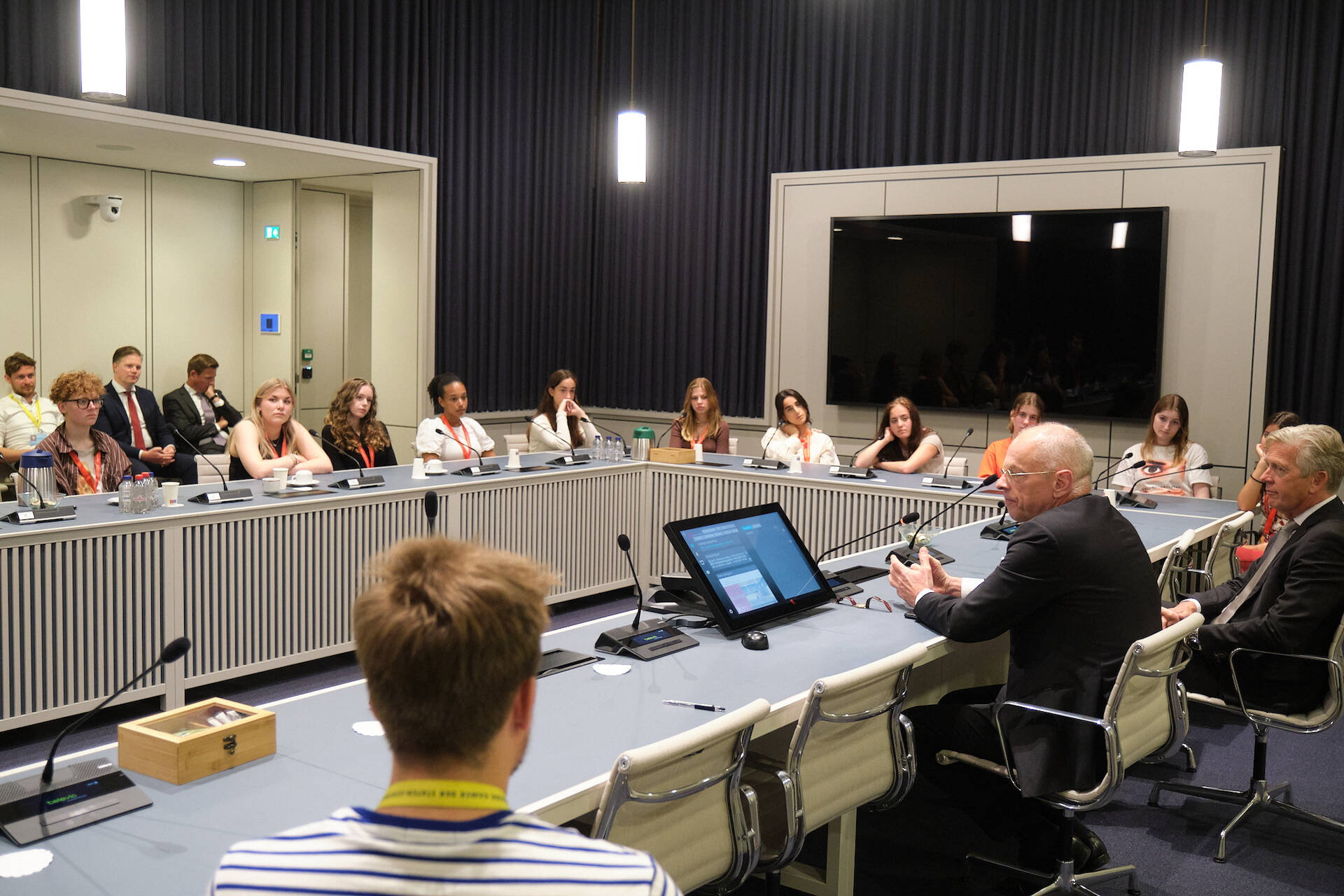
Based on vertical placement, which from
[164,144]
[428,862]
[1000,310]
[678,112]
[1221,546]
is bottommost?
[1221,546]

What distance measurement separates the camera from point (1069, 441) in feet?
9.46

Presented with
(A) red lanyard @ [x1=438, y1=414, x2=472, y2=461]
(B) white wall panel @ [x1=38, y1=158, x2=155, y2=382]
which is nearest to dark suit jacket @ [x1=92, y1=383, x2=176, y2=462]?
(B) white wall panel @ [x1=38, y1=158, x2=155, y2=382]

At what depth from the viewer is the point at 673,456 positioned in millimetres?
6441

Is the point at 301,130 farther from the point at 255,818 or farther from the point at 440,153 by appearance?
the point at 255,818

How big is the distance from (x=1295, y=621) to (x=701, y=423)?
4005 mm

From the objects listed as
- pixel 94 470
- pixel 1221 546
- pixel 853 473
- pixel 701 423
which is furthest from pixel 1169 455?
pixel 94 470

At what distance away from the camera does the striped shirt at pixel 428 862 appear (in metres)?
0.97

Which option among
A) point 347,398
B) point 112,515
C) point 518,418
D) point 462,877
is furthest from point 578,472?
point 462,877

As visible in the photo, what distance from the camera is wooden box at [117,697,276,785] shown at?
1930 mm

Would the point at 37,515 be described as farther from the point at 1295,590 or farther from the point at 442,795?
the point at 1295,590

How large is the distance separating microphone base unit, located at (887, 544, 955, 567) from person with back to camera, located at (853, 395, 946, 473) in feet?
7.34

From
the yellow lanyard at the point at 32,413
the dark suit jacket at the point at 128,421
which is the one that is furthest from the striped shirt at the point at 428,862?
the yellow lanyard at the point at 32,413

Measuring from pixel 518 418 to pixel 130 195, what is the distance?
9.88 feet

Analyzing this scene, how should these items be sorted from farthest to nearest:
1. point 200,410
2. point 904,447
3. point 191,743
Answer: point 200,410 < point 904,447 < point 191,743
